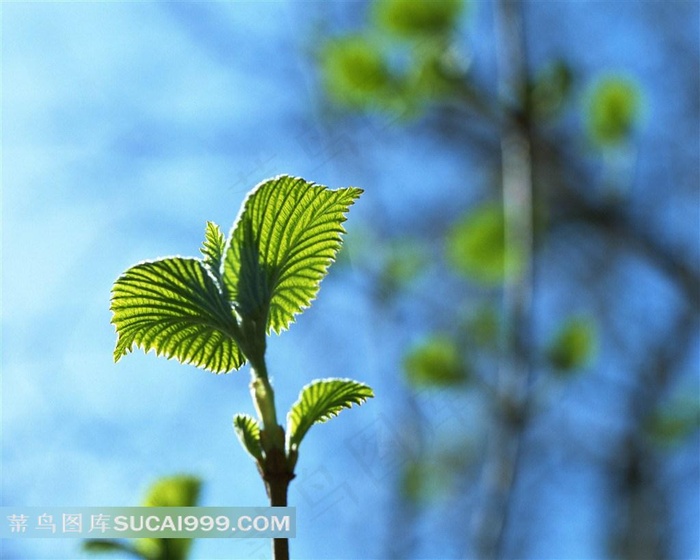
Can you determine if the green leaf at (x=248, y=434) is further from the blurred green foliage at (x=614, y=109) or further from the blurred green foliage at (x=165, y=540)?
the blurred green foliage at (x=614, y=109)

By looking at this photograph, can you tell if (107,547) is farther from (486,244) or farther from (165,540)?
(486,244)

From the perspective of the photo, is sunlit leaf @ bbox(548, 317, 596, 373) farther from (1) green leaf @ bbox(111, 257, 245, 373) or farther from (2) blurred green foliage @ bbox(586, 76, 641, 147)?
(1) green leaf @ bbox(111, 257, 245, 373)

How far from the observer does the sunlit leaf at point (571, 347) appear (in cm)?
128

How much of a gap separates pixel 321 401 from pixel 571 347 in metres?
1.02

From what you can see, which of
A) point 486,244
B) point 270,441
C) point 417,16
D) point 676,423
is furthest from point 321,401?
point 676,423

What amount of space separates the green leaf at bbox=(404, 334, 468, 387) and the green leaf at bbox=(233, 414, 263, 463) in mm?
1068

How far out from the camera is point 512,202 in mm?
1170

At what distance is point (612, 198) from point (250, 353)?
1270 mm

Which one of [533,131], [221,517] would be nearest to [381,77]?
[533,131]

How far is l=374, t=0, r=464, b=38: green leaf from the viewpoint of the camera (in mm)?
1176

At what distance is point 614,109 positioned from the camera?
4.36 ft

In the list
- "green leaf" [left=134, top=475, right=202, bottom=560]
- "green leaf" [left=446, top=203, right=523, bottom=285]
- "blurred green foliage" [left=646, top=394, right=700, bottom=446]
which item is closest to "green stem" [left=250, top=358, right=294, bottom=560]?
"green leaf" [left=134, top=475, right=202, bottom=560]

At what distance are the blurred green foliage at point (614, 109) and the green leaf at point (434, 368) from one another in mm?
443

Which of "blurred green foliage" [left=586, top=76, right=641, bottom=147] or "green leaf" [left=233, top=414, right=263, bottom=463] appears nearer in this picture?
"green leaf" [left=233, top=414, right=263, bottom=463]
